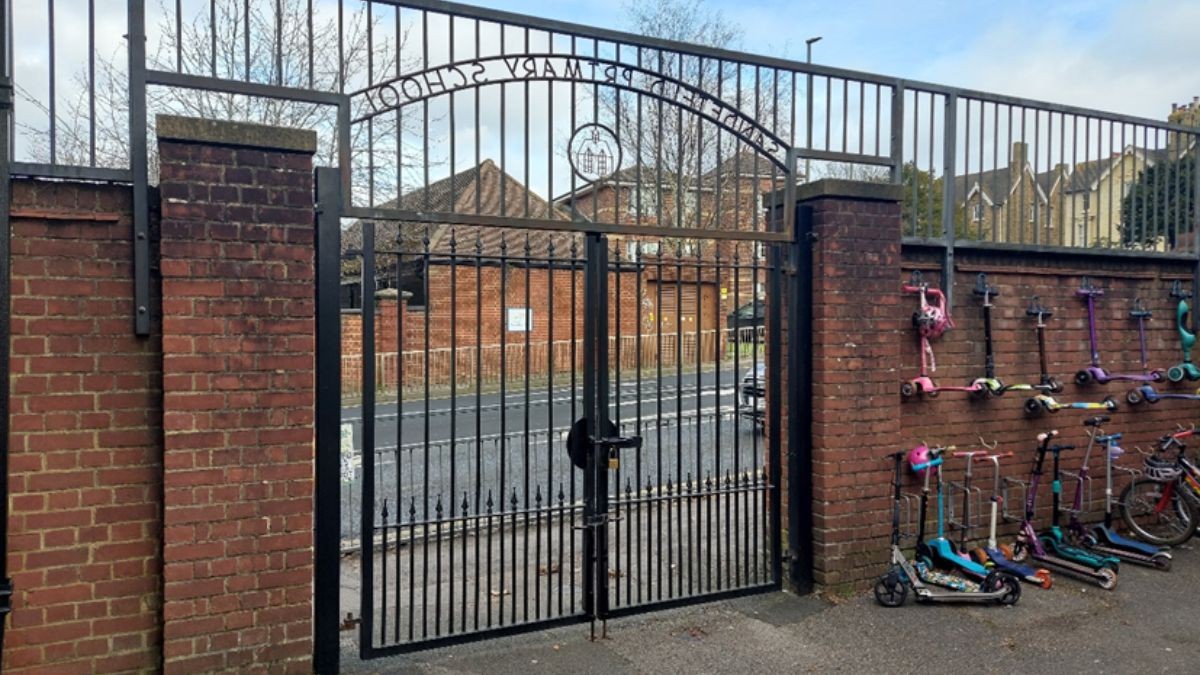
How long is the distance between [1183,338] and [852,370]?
3671 millimetres

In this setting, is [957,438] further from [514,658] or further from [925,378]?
[514,658]

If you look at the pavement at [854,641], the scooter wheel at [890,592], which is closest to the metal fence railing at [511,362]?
the scooter wheel at [890,592]

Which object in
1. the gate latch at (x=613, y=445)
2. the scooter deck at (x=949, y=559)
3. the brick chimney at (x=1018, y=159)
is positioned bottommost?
the scooter deck at (x=949, y=559)

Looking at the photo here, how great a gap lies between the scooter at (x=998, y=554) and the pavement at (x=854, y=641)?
125 mm

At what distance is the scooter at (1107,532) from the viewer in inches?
229

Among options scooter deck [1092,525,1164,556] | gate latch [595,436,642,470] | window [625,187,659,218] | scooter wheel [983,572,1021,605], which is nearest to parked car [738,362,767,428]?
gate latch [595,436,642,470]

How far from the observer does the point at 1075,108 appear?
240 inches

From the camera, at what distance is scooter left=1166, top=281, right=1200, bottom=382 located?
21.9 ft

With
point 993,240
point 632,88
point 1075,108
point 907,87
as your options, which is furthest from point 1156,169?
point 632,88

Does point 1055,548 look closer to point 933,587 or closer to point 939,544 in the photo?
point 939,544

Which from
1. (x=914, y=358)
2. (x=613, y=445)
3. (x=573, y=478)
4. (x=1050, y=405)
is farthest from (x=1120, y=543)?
(x=573, y=478)

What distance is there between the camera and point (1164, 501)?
244 inches

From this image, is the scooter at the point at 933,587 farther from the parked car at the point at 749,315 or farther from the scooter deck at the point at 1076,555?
the parked car at the point at 749,315

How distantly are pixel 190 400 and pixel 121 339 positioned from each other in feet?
1.27
